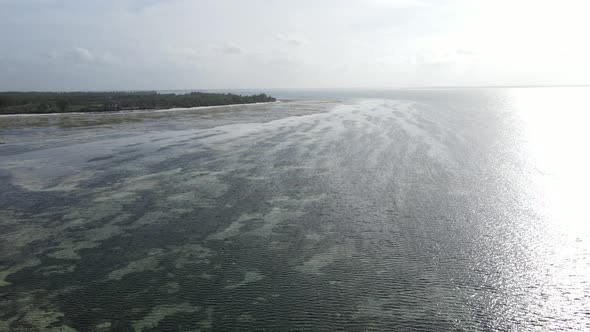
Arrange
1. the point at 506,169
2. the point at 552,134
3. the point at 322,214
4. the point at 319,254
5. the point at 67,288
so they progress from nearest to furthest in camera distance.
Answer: the point at 67,288 → the point at 319,254 → the point at 322,214 → the point at 506,169 → the point at 552,134

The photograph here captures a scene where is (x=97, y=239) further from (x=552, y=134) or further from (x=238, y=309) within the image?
(x=552, y=134)

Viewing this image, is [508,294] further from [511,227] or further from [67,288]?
[67,288]

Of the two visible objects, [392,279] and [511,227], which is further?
[511,227]

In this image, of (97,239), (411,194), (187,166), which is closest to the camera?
(97,239)

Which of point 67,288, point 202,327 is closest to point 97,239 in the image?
point 67,288

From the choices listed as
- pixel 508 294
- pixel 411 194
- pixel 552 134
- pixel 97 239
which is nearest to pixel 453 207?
pixel 411 194

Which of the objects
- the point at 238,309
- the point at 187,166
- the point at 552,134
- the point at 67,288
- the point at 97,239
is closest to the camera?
the point at 238,309
